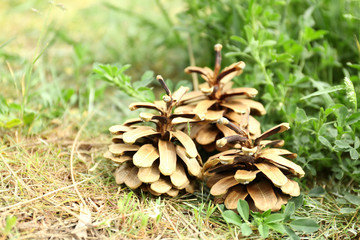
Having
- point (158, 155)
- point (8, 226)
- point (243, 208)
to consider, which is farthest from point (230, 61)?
point (8, 226)

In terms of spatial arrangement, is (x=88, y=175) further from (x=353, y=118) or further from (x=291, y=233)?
(x=353, y=118)

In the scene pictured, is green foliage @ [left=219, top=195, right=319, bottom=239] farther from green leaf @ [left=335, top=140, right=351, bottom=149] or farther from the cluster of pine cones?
green leaf @ [left=335, top=140, right=351, bottom=149]

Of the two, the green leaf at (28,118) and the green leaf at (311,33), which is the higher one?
the green leaf at (311,33)

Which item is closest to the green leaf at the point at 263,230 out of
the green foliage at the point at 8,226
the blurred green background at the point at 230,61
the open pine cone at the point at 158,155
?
the open pine cone at the point at 158,155

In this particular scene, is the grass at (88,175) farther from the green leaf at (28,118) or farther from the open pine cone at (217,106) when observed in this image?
the open pine cone at (217,106)

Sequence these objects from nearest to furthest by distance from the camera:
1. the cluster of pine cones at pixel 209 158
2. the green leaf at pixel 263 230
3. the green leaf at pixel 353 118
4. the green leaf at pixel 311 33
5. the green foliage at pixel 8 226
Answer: the green foliage at pixel 8 226 < the green leaf at pixel 263 230 < the cluster of pine cones at pixel 209 158 < the green leaf at pixel 353 118 < the green leaf at pixel 311 33

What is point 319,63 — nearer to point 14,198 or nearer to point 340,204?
point 340,204

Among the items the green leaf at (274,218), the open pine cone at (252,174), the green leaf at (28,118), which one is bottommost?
the green leaf at (274,218)

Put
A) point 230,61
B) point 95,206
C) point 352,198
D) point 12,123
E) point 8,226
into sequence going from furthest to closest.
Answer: point 230,61
point 12,123
point 352,198
point 95,206
point 8,226
